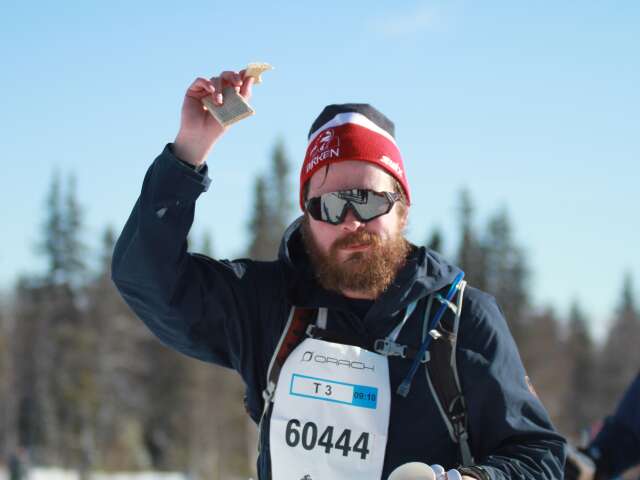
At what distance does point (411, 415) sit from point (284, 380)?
1.71 feet

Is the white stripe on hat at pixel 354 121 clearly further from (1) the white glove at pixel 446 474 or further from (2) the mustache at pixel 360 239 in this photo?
(1) the white glove at pixel 446 474

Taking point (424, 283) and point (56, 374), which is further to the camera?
point (56, 374)

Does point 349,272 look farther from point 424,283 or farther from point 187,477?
point 187,477

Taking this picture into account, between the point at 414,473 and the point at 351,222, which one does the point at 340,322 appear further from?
the point at 414,473

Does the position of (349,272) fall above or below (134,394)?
above

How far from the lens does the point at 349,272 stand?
3.48m

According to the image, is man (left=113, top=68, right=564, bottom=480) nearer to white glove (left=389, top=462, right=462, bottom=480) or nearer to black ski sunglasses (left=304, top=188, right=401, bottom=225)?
black ski sunglasses (left=304, top=188, right=401, bottom=225)

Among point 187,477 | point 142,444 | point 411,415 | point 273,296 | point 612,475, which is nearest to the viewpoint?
point 411,415

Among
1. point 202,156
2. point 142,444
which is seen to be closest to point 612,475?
point 202,156

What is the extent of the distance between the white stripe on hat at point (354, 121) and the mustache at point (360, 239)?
0.52 metres

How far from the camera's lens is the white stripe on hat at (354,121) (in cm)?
374

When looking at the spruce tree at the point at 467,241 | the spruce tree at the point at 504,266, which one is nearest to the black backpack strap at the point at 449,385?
the spruce tree at the point at 467,241

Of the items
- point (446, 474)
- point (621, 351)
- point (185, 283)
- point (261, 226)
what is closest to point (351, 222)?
point (185, 283)

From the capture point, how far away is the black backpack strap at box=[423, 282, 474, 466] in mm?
3204
